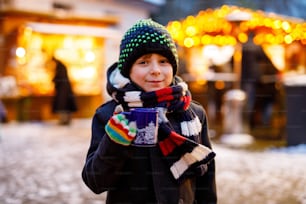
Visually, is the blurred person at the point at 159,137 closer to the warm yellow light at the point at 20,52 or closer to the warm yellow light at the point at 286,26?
the warm yellow light at the point at 286,26

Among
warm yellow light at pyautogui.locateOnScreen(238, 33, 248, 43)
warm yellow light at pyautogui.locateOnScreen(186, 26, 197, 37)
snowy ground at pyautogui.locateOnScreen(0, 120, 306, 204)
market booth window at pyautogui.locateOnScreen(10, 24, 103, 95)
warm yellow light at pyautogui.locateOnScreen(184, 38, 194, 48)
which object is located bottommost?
snowy ground at pyautogui.locateOnScreen(0, 120, 306, 204)

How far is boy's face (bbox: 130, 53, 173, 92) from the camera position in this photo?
111 cm

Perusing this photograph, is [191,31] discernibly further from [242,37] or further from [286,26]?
[286,26]

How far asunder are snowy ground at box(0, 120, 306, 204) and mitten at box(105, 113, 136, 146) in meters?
2.15

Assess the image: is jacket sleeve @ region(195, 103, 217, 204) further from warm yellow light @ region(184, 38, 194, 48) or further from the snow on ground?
warm yellow light @ region(184, 38, 194, 48)

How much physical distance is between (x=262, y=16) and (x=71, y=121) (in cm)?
384

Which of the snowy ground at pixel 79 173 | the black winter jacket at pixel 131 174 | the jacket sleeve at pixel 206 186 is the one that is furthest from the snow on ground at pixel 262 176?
the black winter jacket at pixel 131 174

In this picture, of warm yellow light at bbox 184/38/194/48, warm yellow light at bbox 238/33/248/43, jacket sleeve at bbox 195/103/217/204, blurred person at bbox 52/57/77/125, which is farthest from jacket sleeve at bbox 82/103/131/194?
blurred person at bbox 52/57/77/125

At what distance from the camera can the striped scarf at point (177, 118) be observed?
108cm

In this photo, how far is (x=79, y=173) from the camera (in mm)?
4016

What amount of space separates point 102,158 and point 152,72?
0.21m

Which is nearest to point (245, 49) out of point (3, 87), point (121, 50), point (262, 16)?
point (262, 16)

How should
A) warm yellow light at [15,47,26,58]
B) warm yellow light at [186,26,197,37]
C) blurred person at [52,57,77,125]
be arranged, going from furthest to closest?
warm yellow light at [15,47,26,58]
blurred person at [52,57,77,125]
warm yellow light at [186,26,197,37]

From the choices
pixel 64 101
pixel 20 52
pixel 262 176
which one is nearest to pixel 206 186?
pixel 262 176
